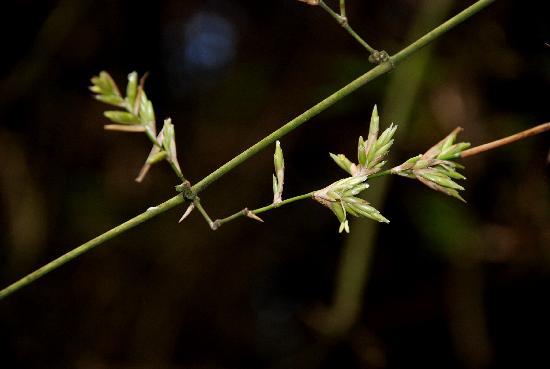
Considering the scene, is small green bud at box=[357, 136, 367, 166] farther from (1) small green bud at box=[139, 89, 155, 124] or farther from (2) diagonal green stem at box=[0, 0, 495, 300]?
(1) small green bud at box=[139, 89, 155, 124]

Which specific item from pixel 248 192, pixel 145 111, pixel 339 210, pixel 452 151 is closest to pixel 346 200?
pixel 339 210

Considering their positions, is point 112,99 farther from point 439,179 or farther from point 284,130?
point 439,179

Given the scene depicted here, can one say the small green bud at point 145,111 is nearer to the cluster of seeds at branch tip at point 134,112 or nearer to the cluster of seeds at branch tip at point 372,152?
the cluster of seeds at branch tip at point 134,112

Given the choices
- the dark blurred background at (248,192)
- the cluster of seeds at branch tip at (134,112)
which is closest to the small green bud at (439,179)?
the cluster of seeds at branch tip at (134,112)

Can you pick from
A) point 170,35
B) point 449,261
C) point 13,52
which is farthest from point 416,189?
point 13,52

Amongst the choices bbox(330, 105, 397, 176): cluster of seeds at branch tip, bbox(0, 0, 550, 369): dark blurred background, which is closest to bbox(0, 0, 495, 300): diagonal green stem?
bbox(330, 105, 397, 176): cluster of seeds at branch tip

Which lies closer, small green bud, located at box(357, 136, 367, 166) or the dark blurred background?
small green bud, located at box(357, 136, 367, 166)
